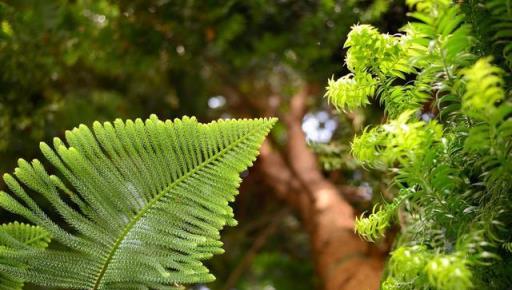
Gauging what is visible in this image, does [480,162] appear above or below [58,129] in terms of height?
below

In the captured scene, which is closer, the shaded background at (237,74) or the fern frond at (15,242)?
the fern frond at (15,242)

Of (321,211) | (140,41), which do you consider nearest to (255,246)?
(321,211)

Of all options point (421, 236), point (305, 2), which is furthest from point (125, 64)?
point (421, 236)

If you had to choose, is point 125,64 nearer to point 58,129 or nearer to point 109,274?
point 58,129

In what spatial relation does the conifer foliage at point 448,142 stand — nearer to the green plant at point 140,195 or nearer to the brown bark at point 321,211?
the green plant at point 140,195

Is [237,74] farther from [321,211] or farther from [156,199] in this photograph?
[156,199]

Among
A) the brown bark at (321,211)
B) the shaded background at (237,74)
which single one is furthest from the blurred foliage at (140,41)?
the brown bark at (321,211)
